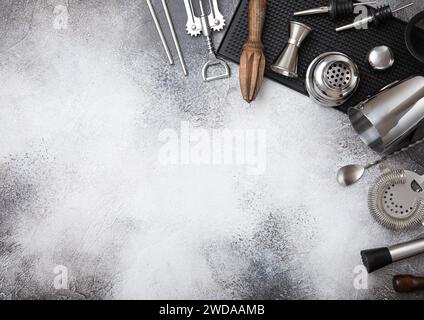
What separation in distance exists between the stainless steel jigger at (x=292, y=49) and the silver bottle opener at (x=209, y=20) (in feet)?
0.70

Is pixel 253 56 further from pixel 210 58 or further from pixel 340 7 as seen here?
pixel 340 7

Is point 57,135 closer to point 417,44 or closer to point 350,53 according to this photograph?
point 350,53

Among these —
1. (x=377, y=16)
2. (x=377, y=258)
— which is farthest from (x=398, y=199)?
(x=377, y=16)

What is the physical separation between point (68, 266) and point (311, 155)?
2.69 feet

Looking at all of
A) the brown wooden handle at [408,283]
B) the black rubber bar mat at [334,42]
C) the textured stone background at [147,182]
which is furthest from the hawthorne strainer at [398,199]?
the black rubber bar mat at [334,42]

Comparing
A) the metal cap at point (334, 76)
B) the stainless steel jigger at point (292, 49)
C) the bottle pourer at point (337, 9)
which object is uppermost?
the bottle pourer at point (337, 9)

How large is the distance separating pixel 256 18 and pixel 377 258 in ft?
2.52

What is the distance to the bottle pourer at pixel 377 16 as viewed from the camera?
1.44 metres

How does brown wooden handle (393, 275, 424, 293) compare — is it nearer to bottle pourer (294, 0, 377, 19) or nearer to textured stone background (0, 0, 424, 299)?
textured stone background (0, 0, 424, 299)

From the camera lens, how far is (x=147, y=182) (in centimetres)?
157

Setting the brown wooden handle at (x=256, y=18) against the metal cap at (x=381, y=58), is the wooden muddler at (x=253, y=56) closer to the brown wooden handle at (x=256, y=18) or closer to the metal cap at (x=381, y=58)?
the brown wooden handle at (x=256, y=18)
